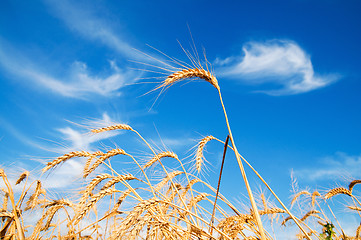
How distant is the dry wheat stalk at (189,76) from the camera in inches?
95.6

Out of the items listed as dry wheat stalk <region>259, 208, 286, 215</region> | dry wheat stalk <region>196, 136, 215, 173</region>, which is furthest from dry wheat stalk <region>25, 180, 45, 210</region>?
dry wheat stalk <region>259, 208, 286, 215</region>

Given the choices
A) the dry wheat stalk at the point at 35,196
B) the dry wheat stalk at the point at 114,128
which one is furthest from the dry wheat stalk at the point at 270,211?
the dry wheat stalk at the point at 35,196

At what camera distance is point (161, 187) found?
4.19m

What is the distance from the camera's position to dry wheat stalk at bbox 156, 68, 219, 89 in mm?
2428

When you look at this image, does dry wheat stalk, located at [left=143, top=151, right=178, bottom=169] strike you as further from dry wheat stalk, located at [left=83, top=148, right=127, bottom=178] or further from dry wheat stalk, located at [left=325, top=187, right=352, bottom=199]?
dry wheat stalk, located at [left=325, top=187, right=352, bottom=199]

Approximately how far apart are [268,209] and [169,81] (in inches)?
85.6

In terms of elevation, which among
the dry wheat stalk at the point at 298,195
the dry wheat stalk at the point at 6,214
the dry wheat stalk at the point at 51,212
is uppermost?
the dry wheat stalk at the point at 298,195

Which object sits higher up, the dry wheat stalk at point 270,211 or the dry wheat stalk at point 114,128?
the dry wheat stalk at point 114,128

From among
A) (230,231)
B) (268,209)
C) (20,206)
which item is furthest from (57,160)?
(268,209)

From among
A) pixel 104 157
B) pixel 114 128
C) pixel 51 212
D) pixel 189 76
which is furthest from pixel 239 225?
pixel 51 212

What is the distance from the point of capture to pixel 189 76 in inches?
99.2

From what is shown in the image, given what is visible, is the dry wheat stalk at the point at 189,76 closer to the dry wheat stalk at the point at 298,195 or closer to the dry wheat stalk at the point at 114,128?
the dry wheat stalk at the point at 114,128

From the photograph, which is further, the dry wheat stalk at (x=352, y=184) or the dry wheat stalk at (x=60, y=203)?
the dry wheat stalk at (x=60, y=203)

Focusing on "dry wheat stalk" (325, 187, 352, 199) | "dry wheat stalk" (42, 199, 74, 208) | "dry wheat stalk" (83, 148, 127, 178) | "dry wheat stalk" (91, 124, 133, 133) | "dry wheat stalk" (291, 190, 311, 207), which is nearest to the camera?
"dry wheat stalk" (325, 187, 352, 199)
